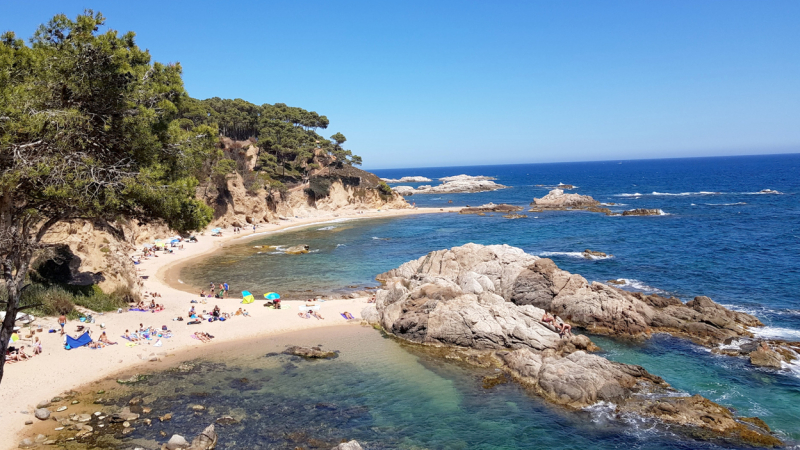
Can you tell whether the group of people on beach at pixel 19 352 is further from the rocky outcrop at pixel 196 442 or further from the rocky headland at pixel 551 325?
the rocky headland at pixel 551 325

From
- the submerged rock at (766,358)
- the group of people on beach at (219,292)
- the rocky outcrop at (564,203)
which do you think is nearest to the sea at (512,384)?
the submerged rock at (766,358)

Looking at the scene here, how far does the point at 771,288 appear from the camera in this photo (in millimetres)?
35688

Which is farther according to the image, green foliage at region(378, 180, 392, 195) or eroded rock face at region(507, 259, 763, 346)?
green foliage at region(378, 180, 392, 195)

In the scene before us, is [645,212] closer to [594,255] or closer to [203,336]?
[594,255]

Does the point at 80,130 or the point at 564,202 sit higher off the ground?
the point at 80,130

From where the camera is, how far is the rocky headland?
19500mm

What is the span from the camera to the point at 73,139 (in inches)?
471

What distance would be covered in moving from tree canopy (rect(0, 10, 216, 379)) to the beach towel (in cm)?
1344

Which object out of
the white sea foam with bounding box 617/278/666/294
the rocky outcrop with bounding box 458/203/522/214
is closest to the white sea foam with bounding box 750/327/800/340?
the white sea foam with bounding box 617/278/666/294

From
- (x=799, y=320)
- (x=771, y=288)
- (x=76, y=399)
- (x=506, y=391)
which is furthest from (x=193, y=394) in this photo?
(x=771, y=288)

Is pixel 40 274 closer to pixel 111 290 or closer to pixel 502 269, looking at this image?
pixel 111 290

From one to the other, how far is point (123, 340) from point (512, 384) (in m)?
21.1

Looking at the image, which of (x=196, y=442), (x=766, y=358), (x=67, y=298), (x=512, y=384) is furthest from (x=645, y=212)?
(x=67, y=298)

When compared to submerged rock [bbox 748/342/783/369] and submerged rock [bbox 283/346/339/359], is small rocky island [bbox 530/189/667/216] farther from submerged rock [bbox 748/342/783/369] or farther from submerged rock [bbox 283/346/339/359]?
submerged rock [bbox 283/346/339/359]
